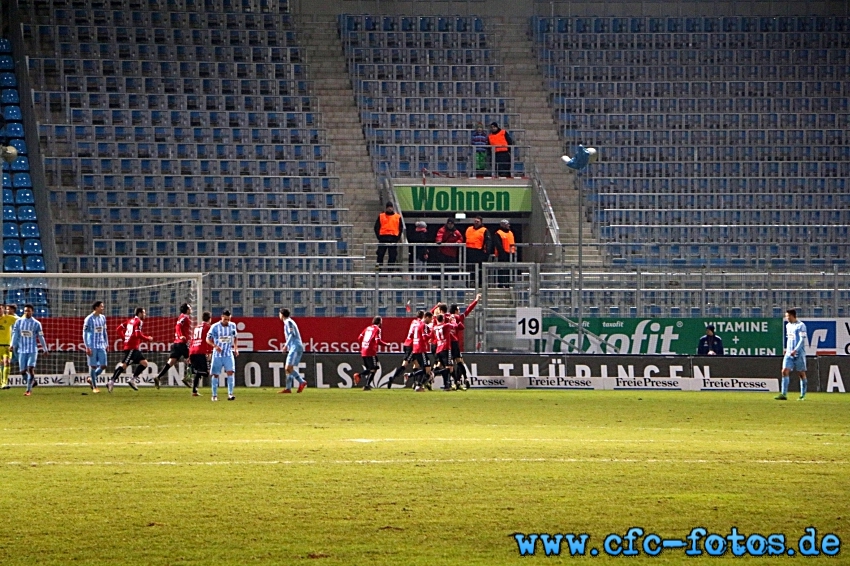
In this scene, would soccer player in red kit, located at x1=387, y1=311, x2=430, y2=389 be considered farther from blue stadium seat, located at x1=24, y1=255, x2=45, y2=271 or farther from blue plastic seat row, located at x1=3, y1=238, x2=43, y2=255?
blue plastic seat row, located at x1=3, y1=238, x2=43, y2=255

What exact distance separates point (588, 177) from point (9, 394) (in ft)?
71.1

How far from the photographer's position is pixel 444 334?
2908 cm

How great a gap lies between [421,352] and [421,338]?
0.42 meters

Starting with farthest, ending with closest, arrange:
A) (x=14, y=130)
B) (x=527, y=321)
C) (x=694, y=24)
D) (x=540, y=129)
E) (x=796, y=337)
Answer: (x=694, y=24), (x=540, y=129), (x=14, y=130), (x=527, y=321), (x=796, y=337)

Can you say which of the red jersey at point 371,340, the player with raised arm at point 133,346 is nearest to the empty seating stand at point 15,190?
the player with raised arm at point 133,346

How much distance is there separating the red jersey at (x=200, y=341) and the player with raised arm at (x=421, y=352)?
475cm

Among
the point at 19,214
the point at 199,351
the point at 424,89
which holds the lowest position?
the point at 199,351

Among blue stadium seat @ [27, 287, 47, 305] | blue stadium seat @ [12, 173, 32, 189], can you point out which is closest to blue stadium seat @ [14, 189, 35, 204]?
blue stadium seat @ [12, 173, 32, 189]

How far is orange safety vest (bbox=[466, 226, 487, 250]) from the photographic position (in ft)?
122

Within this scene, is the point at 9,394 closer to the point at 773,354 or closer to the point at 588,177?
the point at 773,354

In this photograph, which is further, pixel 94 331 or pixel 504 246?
pixel 504 246

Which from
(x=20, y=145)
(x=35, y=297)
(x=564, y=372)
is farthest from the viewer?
(x=20, y=145)

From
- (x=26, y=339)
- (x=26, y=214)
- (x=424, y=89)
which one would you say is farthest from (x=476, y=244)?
(x=26, y=339)

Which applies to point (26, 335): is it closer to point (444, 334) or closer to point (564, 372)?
point (444, 334)
